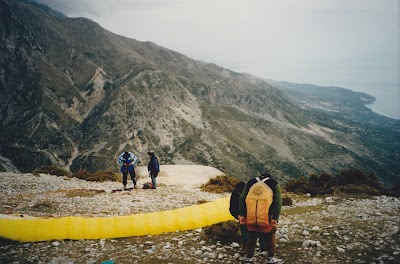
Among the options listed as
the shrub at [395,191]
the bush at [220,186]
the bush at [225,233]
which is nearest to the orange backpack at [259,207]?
the bush at [225,233]

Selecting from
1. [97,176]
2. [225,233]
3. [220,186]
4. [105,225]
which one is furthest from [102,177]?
[225,233]

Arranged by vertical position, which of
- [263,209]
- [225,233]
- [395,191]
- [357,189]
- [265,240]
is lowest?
[395,191]

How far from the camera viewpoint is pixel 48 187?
23.3 meters

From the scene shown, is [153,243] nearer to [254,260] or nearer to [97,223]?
[97,223]

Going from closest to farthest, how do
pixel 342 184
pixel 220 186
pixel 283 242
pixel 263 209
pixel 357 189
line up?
pixel 263 209
pixel 283 242
pixel 357 189
pixel 342 184
pixel 220 186

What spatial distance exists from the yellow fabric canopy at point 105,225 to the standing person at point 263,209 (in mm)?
3960

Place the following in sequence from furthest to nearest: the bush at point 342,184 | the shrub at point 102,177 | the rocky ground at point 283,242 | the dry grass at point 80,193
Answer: the shrub at point 102,177 < the dry grass at point 80,193 < the bush at point 342,184 < the rocky ground at point 283,242

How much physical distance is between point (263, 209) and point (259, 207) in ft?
0.39

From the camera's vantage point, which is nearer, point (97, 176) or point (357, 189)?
point (357, 189)

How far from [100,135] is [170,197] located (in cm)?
17053

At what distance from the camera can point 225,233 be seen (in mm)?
10281

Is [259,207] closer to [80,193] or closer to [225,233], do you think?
[225,233]

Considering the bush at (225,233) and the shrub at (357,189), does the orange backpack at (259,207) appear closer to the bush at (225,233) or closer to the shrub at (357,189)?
the bush at (225,233)

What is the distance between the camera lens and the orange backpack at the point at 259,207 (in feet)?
25.8
